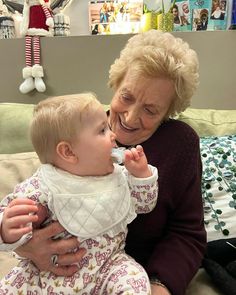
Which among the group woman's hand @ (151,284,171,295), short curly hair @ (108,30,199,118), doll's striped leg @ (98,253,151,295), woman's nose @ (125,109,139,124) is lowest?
woman's hand @ (151,284,171,295)

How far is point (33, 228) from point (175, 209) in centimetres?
44

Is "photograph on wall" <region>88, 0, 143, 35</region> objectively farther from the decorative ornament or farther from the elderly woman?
the elderly woman

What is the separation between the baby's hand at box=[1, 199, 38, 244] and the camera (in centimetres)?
86

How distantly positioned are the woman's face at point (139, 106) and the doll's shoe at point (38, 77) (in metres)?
0.98

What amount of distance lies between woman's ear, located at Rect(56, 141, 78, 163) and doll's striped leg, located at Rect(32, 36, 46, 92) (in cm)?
123

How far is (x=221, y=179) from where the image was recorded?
1.50 meters

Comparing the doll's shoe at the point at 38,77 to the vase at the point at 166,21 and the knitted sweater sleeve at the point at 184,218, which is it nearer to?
the vase at the point at 166,21

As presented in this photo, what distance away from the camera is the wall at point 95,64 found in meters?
A: 2.05

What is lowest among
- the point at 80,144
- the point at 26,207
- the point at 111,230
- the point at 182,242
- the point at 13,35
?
the point at 182,242

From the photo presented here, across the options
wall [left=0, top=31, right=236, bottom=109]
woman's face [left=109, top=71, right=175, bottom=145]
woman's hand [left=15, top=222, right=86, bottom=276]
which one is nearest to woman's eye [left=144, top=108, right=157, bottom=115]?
woman's face [left=109, top=71, right=175, bottom=145]

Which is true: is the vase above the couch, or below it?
above

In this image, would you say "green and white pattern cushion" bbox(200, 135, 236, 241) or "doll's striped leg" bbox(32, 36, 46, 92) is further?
"doll's striped leg" bbox(32, 36, 46, 92)

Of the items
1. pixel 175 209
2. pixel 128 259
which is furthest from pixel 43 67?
pixel 128 259

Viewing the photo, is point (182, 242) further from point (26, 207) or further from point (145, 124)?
point (26, 207)
